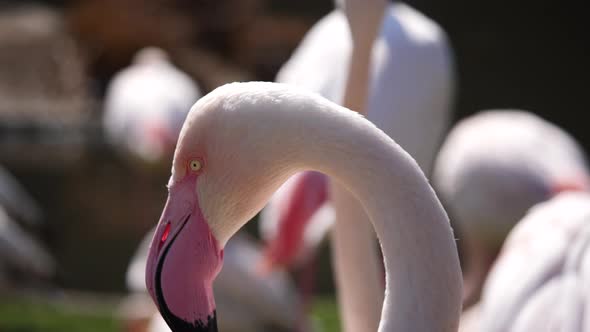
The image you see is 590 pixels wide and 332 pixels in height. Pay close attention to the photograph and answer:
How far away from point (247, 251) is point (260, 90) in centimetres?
383

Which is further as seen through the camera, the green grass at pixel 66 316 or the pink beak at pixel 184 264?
the green grass at pixel 66 316

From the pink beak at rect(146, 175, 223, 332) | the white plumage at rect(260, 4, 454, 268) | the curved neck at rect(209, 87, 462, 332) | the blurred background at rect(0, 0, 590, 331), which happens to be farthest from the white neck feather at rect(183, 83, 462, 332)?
the blurred background at rect(0, 0, 590, 331)

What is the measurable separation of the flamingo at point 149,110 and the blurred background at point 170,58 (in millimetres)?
2214

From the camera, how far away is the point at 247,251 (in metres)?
5.17

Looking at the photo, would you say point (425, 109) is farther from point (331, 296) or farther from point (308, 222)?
point (331, 296)

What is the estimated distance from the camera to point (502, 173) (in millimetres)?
4012

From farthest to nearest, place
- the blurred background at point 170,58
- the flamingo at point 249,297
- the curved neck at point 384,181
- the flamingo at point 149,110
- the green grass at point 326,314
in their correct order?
the blurred background at point 170,58
the flamingo at point 149,110
the green grass at point 326,314
the flamingo at point 249,297
the curved neck at point 384,181

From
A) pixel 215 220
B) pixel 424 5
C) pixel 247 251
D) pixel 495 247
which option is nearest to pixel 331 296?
pixel 247 251

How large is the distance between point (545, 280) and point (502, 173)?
1.92 metres

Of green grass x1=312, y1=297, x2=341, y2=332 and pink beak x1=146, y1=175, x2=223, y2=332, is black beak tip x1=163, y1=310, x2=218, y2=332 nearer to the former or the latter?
pink beak x1=146, y1=175, x2=223, y2=332

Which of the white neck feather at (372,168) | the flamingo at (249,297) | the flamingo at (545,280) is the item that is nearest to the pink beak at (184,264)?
the white neck feather at (372,168)

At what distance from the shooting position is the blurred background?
428 inches

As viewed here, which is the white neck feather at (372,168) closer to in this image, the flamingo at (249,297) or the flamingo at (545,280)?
the flamingo at (545,280)

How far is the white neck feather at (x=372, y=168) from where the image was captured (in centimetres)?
135
